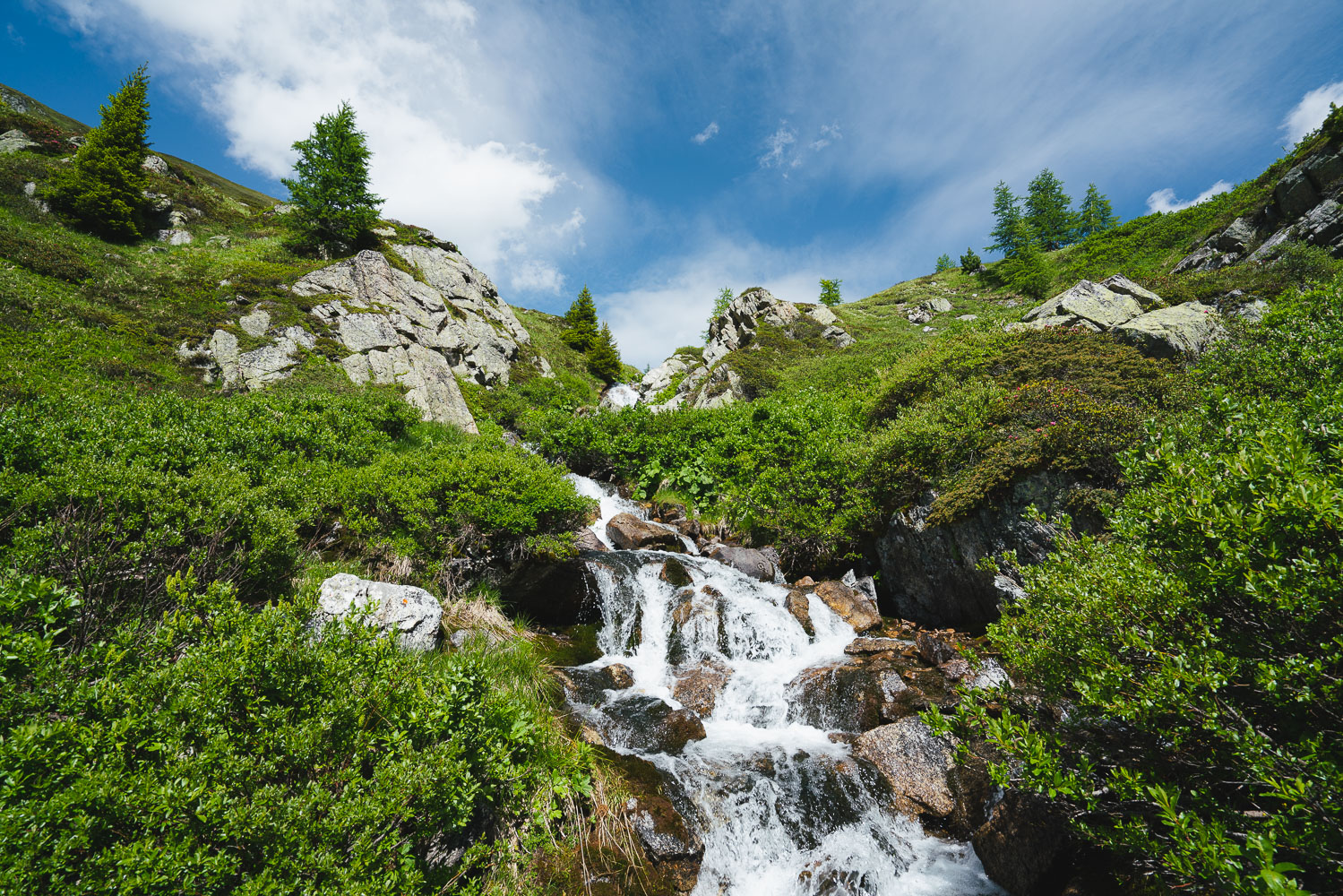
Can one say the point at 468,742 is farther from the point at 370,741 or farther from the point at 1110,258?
the point at 1110,258

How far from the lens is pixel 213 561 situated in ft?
19.4

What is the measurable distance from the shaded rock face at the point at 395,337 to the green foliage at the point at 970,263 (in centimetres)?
5936

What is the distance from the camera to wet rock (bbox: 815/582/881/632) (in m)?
11.1

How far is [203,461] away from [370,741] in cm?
653

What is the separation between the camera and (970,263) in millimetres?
61438

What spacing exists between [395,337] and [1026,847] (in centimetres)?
2710

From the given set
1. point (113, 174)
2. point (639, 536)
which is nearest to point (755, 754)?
point (639, 536)

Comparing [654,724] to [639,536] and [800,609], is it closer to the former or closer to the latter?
[800,609]

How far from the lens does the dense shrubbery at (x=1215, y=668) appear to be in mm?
2664

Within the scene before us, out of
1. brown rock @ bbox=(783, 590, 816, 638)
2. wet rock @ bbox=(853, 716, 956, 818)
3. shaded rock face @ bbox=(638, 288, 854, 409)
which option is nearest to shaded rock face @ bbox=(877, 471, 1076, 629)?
brown rock @ bbox=(783, 590, 816, 638)

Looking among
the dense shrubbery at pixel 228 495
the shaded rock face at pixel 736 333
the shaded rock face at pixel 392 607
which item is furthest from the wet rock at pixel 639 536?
the shaded rock face at pixel 736 333

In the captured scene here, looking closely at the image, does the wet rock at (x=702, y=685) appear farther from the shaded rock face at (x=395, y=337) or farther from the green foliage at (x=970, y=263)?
the green foliage at (x=970, y=263)

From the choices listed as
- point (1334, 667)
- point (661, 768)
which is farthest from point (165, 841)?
point (1334, 667)

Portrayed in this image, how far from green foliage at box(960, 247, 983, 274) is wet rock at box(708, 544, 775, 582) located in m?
64.2
